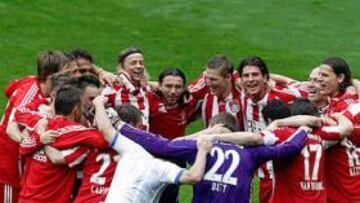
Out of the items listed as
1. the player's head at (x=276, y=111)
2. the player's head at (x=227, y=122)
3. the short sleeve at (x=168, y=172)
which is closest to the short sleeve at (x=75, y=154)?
the short sleeve at (x=168, y=172)

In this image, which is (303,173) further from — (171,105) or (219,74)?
(171,105)

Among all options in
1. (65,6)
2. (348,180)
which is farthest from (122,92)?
(65,6)

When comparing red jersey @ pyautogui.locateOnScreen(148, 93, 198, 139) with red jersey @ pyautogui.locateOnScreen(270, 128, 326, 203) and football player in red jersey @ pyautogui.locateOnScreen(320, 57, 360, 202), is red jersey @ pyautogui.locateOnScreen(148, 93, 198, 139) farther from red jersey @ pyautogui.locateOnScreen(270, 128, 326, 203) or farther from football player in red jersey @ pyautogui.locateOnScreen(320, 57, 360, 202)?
red jersey @ pyautogui.locateOnScreen(270, 128, 326, 203)

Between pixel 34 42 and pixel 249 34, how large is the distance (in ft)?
11.7

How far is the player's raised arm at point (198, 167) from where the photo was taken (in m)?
8.50

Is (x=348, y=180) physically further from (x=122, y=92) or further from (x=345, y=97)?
(x=122, y=92)

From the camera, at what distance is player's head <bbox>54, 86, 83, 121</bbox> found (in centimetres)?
908

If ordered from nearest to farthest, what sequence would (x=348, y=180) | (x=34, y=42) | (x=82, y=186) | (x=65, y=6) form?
(x=82, y=186)
(x=348, y=180)
(x=34, y=42)
(x=65, y=6)

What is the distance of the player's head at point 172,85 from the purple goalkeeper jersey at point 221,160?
2178 millimetres

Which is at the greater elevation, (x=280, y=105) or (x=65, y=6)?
(x=65, y=6)

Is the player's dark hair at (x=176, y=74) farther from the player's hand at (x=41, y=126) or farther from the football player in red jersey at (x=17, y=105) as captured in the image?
the player's hand at (x=41, y=126)

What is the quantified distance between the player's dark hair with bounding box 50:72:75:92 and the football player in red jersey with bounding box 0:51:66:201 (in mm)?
194

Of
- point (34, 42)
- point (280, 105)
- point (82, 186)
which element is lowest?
point (82, 186)

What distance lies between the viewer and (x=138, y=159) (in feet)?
28.3
